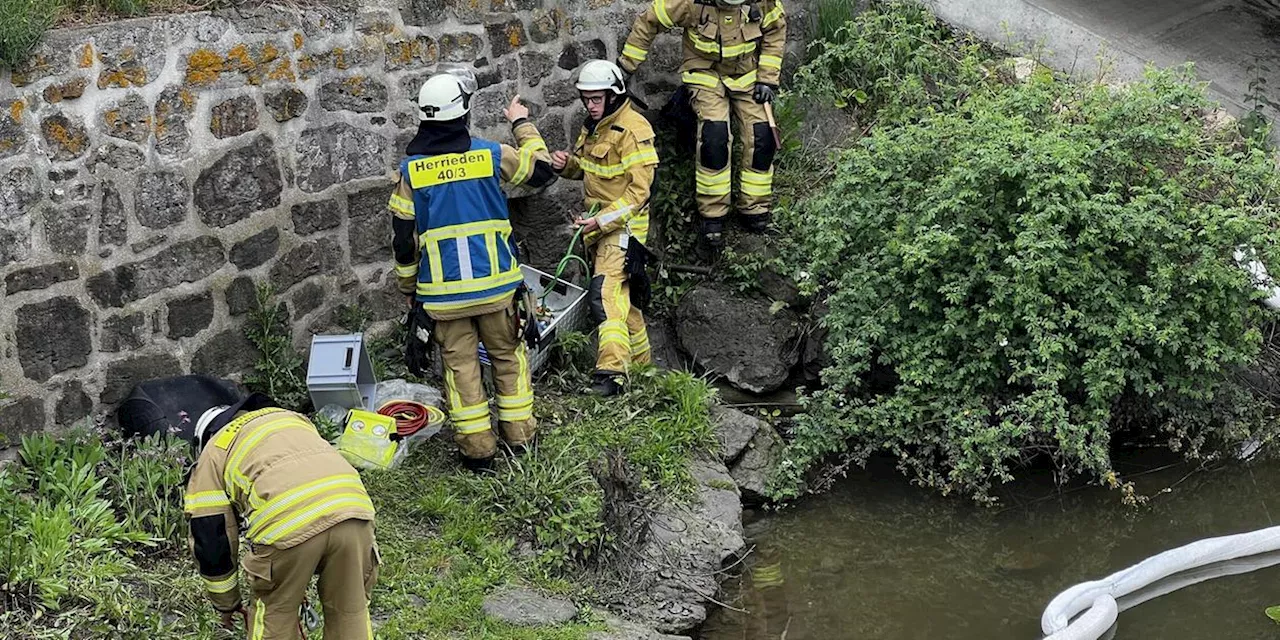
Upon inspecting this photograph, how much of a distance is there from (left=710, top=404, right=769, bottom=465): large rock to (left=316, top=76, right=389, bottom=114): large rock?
244cm

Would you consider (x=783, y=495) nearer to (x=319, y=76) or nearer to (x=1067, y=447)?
(x=1067, y=447)

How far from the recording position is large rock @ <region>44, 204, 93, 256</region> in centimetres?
584

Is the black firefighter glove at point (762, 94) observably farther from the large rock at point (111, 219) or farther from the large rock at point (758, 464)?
the large rock at point (111, 219)

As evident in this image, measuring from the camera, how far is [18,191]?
5707mm

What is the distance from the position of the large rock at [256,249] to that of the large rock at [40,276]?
2.67 ft

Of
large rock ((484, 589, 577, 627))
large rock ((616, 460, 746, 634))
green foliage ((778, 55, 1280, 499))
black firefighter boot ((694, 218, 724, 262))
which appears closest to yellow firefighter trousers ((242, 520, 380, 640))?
Answer: large rock ((484, 589, 577, 627))

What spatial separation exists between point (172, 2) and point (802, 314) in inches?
153

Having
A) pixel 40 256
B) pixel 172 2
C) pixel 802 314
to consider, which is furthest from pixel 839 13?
pixel 40 256

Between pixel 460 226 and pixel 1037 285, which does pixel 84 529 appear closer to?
pixel 460 226

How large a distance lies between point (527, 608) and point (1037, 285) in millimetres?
3117

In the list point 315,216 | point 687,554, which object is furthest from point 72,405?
point 687,554

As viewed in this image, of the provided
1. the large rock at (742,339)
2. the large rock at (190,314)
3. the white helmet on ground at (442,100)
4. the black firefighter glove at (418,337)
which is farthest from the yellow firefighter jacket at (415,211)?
the large rock at (742,339)

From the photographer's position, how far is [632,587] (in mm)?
6184

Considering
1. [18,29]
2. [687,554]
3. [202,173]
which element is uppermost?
[18,29]
